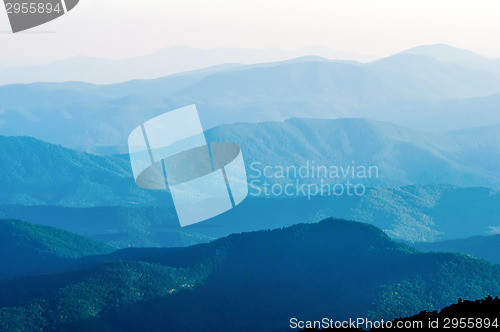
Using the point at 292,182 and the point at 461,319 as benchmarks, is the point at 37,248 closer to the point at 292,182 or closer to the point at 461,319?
the point at 461,319

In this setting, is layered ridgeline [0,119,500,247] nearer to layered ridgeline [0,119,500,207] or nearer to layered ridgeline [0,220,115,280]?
layered ridgeline [0,119,500,207]

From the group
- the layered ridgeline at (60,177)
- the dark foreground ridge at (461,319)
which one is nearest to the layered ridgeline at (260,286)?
the dark foreground ridge at (461,319)

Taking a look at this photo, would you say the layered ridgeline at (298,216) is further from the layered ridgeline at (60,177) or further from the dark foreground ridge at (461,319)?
the dark foreground ridge at (461,319)

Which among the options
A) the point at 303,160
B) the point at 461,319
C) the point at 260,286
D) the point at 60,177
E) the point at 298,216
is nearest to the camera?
the point at 461,319

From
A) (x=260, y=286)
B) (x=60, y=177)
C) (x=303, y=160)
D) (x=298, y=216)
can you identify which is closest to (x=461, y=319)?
(x=260, y=286)

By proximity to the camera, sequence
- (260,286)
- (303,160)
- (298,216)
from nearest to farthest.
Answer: (260,286), (298,216), (303,160)

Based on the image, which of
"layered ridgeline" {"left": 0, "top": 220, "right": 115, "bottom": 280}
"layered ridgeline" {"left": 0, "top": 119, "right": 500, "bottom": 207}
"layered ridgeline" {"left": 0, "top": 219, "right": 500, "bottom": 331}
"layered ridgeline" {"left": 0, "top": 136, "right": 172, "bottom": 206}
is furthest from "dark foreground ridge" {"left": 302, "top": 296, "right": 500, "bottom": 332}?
"layered ridgeline" {"left": 0, "top": 119, "right": 500, "bottom": 207}
